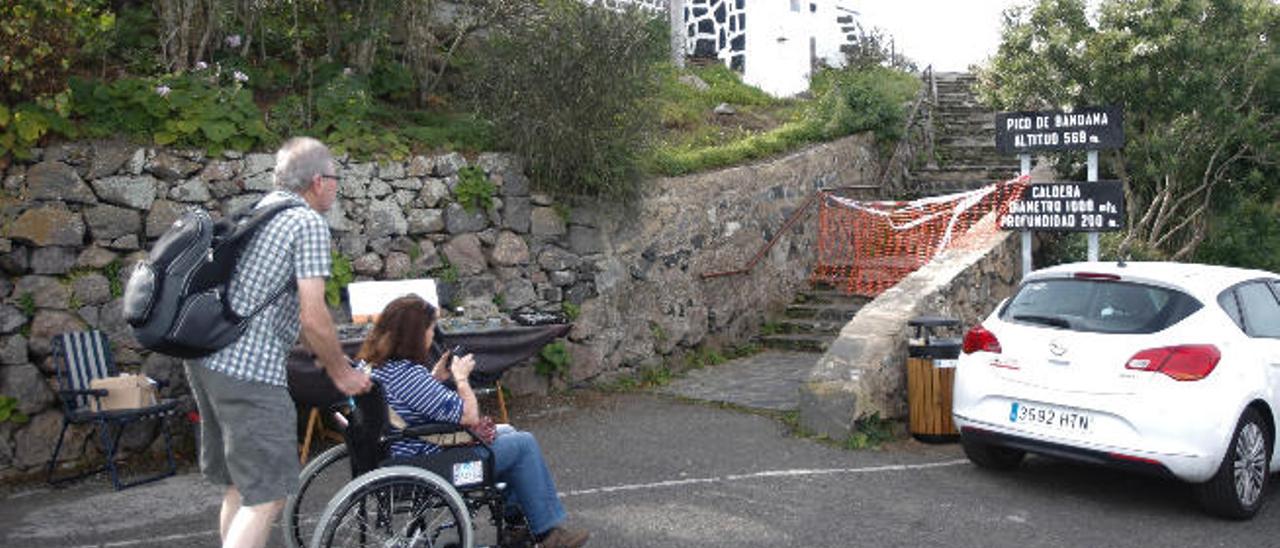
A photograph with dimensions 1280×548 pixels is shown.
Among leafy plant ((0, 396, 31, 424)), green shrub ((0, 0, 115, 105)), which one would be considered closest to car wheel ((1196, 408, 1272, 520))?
leafy plant ((0, 396, 31, 424))

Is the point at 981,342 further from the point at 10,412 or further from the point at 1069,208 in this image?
the point at 10,412

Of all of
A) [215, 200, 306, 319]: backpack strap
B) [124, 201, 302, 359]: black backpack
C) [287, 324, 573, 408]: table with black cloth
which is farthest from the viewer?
[287, 324, 573, 408]: table with black cloth

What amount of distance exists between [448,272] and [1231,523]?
5854mm

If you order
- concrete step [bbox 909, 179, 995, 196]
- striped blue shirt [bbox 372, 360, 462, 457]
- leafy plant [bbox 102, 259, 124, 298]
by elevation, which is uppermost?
concrete step [bbox 909, 179, 995, 196]

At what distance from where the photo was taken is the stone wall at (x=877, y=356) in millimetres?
7566

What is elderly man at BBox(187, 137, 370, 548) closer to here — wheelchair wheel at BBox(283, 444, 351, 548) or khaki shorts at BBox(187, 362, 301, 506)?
khaki shorts at BBox(187, 362, 301, 506)

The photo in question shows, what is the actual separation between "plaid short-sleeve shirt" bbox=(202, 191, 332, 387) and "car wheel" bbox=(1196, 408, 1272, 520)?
4.64 metres

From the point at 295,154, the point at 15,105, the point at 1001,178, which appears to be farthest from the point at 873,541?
the point at 1001,178

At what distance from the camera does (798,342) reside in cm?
1134

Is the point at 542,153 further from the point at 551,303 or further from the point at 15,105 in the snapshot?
the point at 15,105

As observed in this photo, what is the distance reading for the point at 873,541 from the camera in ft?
17.7

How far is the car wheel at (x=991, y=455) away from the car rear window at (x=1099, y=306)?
84 centimetres

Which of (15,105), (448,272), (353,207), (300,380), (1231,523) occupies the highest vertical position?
(15,105)

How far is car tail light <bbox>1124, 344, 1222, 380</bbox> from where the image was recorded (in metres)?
5.56
